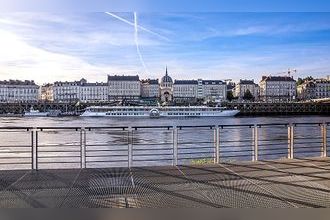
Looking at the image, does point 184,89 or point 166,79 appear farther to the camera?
point 184,89

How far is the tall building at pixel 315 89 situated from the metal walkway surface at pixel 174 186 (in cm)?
218

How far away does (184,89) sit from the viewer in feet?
24.2

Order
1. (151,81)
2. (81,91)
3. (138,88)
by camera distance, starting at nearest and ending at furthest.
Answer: (151,81), (138,88), (81,91)

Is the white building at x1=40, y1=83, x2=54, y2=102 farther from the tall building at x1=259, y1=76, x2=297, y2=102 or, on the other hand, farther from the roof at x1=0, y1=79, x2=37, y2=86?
the tall building at x1=259, y1=76, x2=297, y2=102

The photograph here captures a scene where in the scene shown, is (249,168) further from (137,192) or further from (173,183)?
(137,192)

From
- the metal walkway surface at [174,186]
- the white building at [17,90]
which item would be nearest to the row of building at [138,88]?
the white building at [17,90]

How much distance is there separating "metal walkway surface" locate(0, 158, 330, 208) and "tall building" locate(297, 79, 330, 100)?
7.15 ft

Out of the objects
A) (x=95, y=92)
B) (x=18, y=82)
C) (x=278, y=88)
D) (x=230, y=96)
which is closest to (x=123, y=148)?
(x=230, y=96)

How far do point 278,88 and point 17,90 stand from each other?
4.34 m

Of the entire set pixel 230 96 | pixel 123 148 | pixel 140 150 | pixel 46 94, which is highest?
pixel 230 96

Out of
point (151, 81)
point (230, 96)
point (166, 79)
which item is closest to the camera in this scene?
point (151, 81)

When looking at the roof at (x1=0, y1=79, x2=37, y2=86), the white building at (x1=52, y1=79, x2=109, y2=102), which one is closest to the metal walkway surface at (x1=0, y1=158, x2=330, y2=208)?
the roof at (x1=0, y1=79, x2=37, y2=86)

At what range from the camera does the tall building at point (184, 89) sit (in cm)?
671

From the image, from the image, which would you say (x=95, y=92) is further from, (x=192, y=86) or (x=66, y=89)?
(x=192, y=86)
